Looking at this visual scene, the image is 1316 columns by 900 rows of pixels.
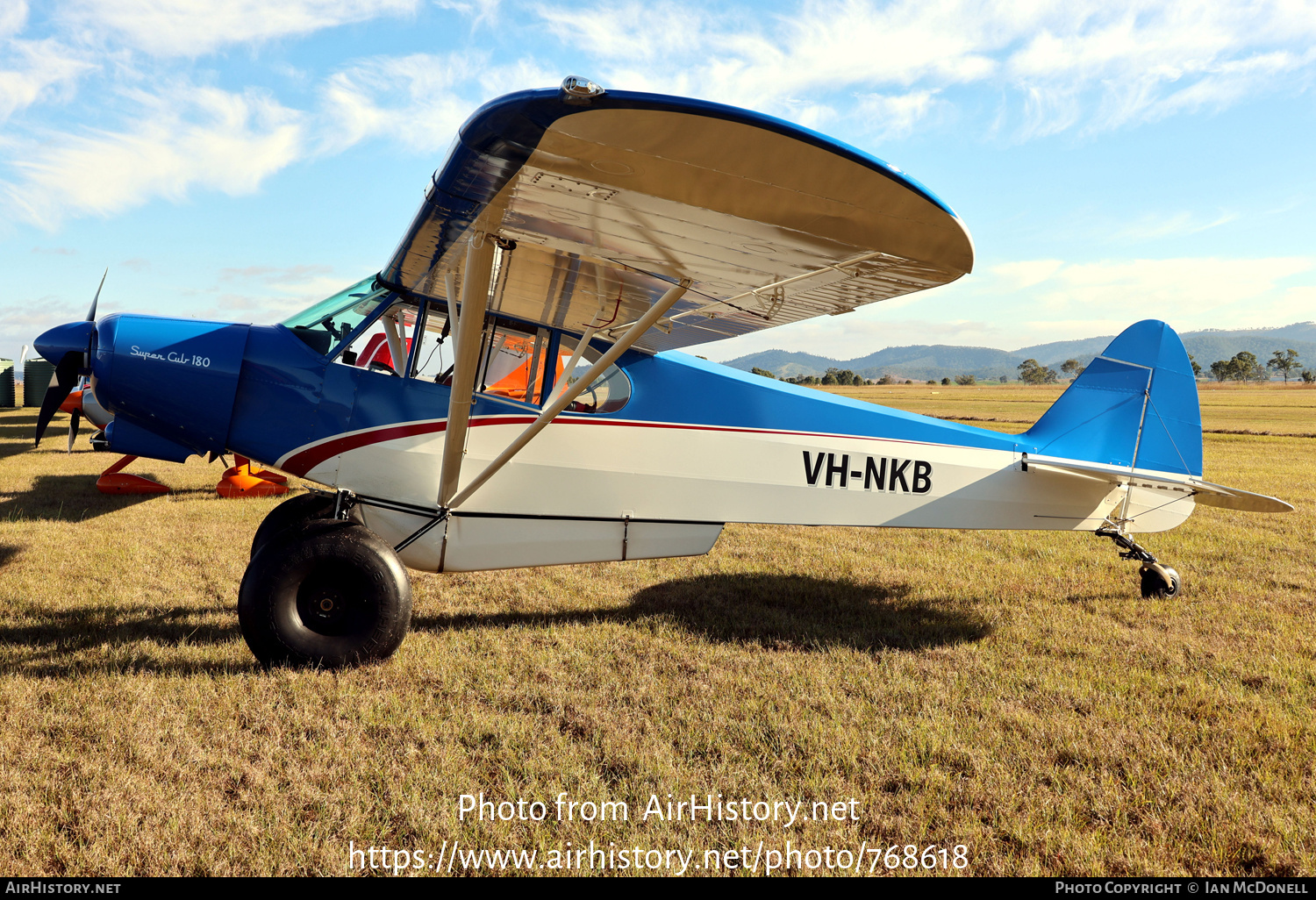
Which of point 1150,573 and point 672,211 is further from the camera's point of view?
point 1150,573

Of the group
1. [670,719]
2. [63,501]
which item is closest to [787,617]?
[670,719]

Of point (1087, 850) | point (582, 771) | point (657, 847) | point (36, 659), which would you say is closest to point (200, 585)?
point (36, 659)

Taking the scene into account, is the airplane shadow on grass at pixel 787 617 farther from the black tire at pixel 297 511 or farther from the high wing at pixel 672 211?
the high wing at pixel 672 211

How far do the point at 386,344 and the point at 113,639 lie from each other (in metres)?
2.44

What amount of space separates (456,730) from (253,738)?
88cm

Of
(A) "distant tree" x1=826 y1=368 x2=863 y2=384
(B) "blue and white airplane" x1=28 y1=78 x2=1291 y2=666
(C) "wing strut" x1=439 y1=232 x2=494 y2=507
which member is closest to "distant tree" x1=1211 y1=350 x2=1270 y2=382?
(A) "distant tree" x1=826 y1=368 x2=863 y2=384

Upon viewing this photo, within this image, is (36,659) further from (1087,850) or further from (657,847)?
(1087,850)

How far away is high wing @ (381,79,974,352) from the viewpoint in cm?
225

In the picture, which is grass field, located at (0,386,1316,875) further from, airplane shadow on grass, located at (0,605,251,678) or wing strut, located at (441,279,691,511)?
wing strut, located at (441,279,691,511)

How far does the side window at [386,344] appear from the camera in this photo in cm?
454

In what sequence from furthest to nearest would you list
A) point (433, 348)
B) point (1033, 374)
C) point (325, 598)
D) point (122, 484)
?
point (1033, 374)
point (122, 484)
point (433, 348)
point (325, 598)

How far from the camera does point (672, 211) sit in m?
2.88

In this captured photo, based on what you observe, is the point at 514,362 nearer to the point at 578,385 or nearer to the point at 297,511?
the point at 578,385
